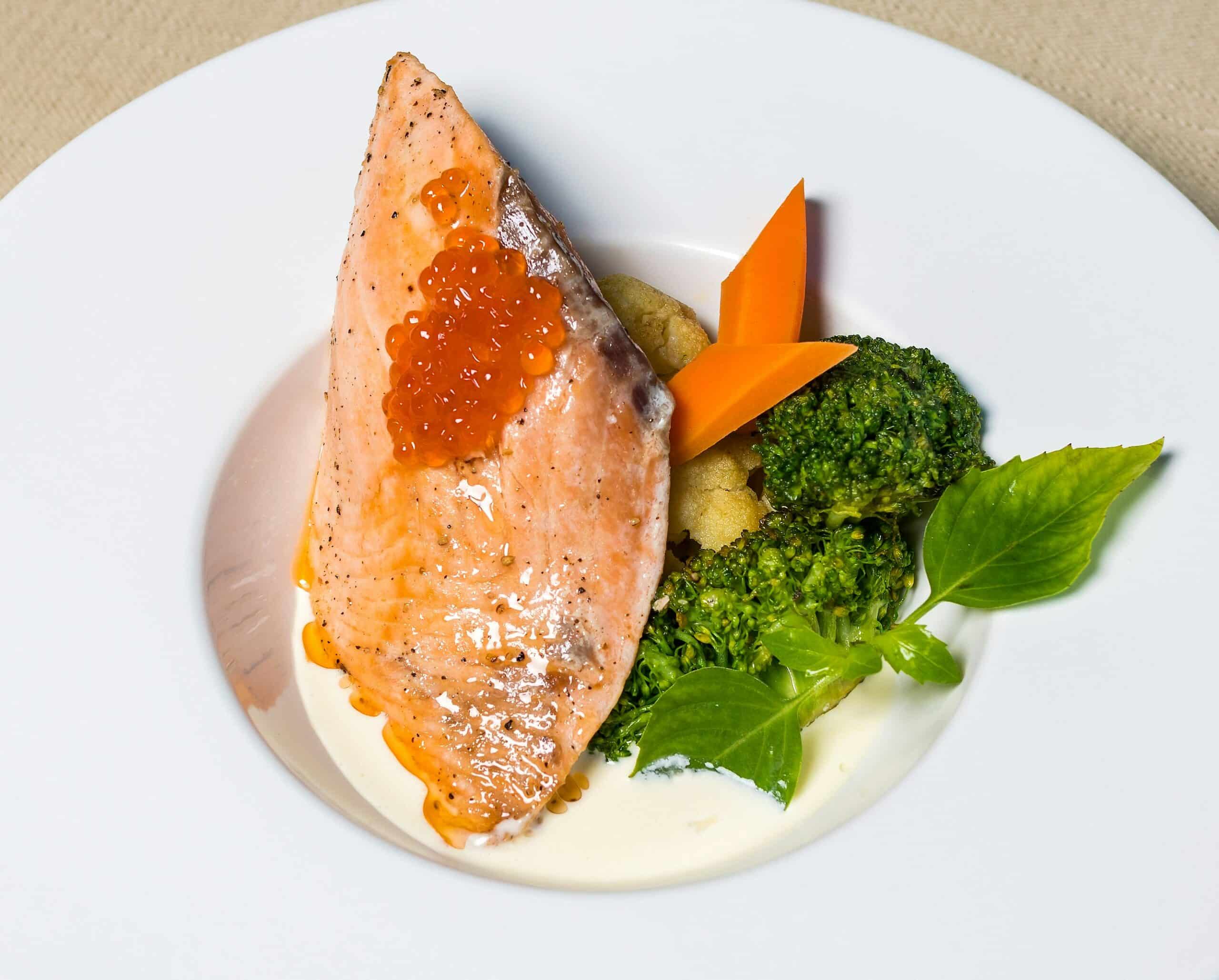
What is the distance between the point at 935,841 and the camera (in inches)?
76.0

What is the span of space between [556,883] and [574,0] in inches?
89.2

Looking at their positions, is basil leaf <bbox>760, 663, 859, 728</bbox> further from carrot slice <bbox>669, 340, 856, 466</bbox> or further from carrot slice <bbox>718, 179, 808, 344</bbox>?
carrot slice <bbox>718, 179, 808, 344</bbox>

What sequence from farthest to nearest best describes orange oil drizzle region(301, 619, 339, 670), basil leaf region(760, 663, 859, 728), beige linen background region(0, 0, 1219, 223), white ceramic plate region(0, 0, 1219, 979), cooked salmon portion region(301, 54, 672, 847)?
beige linen background region(0, 0, 1219, 223) < orange oil drizzle region(301, 619, 339, 670) < basil leaf region(760, 663, 859, 728) < cooked salmon portion region(301, 54, 672, 847) < white ceramic plate region(0, 0, 1219, 979)

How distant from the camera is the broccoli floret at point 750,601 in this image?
7.69ft

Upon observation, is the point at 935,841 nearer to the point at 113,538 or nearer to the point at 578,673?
the point at 578,673

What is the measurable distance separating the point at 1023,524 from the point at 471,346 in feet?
3.71

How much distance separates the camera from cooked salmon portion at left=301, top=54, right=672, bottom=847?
216cm

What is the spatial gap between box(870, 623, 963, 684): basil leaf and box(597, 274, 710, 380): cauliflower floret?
2.87 ft

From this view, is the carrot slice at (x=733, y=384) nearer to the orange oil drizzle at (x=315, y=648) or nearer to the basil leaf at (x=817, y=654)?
the basil leaf at (x=817, y=654)

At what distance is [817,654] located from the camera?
223 cm

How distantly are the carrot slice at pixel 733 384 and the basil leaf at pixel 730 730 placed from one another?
20.4 inches

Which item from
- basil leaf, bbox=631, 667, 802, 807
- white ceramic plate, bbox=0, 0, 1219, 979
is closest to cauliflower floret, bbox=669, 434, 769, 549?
basil leaf, bbox=631, 667, 802, 807

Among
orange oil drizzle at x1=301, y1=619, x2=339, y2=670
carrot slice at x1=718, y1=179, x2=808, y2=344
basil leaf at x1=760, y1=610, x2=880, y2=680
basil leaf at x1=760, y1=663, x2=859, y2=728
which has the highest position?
carrot slice at x1=718, y1=179, x2=808, y2=344

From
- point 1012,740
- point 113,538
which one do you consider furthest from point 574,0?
point 1012,740
